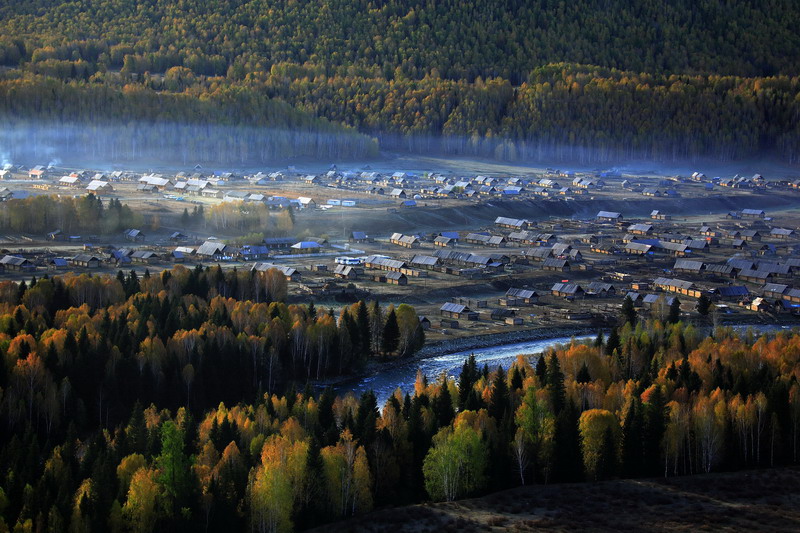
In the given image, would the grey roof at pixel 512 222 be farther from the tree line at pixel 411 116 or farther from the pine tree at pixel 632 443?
the pine tree at pixel 632 443

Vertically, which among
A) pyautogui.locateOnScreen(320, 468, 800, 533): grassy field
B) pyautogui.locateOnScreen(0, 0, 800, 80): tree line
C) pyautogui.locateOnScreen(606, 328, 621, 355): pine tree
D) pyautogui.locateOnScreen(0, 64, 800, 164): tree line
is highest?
pyautogui.locateOnScreen(0, 0, 800, 80): tree line

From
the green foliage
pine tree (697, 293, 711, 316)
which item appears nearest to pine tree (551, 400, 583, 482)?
the green foliage

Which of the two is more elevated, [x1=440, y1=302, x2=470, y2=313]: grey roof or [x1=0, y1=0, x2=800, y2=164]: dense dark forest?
[x1=0, y1=0, x2=800, y2=164]: dense dark forest

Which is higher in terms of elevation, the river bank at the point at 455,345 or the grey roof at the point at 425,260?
the grey roof at the point at 425,260

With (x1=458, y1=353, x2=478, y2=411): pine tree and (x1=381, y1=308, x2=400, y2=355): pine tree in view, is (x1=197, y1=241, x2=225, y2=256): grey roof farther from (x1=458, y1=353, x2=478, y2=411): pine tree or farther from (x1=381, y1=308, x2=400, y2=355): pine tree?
(x1=458, y1=353, x2=478, y2=411): pine tree

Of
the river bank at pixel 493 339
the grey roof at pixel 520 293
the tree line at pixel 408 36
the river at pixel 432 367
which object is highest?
the tree line at pixel 408 36

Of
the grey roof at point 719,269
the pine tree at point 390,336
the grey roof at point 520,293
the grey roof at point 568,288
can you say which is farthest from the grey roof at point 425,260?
Result: the pine tree at point 390,336

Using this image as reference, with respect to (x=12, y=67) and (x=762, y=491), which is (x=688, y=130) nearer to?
(x=12, y=67)

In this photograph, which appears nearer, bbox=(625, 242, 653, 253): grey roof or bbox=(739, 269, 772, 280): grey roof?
bbox=(739, 269, 772, 280): grey roof
